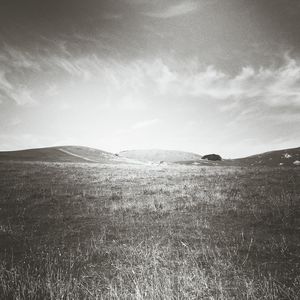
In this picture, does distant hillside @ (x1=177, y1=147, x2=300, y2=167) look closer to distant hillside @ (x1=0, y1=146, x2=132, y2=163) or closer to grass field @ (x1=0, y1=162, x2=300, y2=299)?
distant hillside @ (x1=0, y1=146, x2=132, y2=163)

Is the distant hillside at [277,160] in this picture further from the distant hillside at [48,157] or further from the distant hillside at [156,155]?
the distant hillside at [156,155]

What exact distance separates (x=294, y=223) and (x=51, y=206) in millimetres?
11240

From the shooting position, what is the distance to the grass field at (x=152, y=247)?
4945 millimetres

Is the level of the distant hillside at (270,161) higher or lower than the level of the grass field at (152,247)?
higher

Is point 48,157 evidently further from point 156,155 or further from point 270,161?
point 156,155

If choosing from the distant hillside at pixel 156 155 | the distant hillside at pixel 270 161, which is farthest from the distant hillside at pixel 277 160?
the distant hillside at pixel 156 155

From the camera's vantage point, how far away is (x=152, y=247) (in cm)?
704

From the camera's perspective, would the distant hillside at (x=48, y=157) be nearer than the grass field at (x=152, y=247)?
No

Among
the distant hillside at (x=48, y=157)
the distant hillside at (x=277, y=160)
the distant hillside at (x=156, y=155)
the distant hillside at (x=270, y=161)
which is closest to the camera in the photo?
the distant hillside at (x=277, y=160)

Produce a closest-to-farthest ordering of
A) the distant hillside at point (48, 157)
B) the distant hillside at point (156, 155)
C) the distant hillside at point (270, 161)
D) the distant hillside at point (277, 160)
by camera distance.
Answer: the distant hillside at point (277, 160)
the distant hillside at point (270, 161)
the distant hillside at point (48, 157)
the distant hillside at point (156, 155)

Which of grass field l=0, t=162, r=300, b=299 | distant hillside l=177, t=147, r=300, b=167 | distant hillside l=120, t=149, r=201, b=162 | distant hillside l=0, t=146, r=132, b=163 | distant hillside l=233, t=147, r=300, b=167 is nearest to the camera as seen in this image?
grass field l=0, t=162, r=300, b=299

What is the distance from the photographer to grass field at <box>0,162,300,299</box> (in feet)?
16.2

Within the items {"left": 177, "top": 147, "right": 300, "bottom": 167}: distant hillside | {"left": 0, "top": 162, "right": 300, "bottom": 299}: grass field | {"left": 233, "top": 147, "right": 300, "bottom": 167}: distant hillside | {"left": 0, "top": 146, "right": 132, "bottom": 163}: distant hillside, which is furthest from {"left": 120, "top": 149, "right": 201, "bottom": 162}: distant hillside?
{"left": 0, "top": 162, "right": 300, "bottom": 299}: grass field

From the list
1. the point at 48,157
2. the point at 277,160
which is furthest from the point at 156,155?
the point at 277,160
